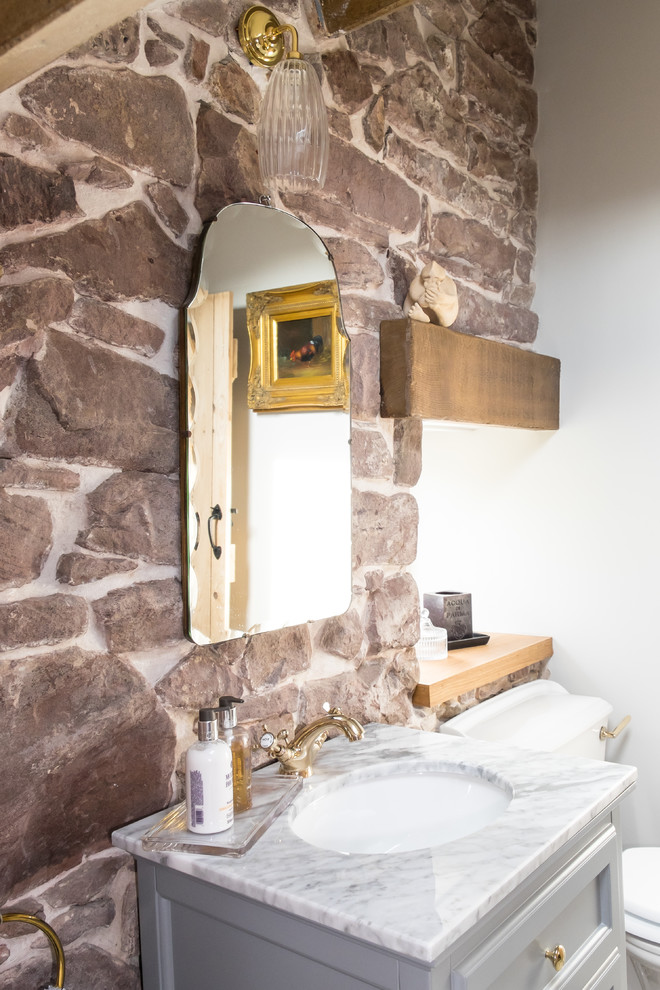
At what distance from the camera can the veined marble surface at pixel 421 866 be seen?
93cm

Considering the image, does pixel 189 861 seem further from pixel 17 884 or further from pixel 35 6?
pixel 35 6

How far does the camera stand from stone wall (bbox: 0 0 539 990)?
3.62 ft

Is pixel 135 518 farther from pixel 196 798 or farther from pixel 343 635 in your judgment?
pixel 343 635

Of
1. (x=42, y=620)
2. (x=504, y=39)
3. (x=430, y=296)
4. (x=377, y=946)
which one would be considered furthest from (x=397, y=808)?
(x=504, y=39)

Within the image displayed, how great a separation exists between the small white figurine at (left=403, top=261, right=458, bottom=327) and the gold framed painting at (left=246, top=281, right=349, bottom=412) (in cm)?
27

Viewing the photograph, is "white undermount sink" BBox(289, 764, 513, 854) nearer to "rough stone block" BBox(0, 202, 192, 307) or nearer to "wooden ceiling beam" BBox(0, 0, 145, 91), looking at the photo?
"rough stone block" BBox(0, 202, 192, 307)

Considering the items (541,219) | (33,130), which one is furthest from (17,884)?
(541,219)

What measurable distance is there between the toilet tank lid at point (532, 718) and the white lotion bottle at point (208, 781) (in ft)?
2.99

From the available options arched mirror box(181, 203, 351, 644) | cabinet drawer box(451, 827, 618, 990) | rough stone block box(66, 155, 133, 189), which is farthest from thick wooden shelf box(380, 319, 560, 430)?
cabinet drawer box(451, 827, 618, 990)

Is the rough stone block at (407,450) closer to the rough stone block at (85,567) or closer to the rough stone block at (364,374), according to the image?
the rough stone block at (364,374)

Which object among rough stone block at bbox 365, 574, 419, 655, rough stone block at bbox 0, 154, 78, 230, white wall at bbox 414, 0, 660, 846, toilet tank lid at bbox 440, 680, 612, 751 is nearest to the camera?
rough stone block at bbox 0, 154, 78, 230

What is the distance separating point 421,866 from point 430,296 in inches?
47.1

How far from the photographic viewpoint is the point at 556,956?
1.19 meters

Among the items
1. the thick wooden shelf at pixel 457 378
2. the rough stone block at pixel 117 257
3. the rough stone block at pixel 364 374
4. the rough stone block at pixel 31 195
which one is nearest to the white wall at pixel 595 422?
the thick wooden shelf at pixel 457 378
